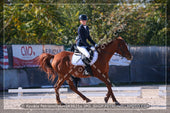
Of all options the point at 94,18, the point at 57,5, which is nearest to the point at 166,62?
the point at 94,18

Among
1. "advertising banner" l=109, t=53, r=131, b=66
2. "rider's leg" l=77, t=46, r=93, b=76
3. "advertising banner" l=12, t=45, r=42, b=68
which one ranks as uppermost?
"rider's leg" l=77, t=46, r=93, b=76

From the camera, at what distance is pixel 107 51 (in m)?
8.83

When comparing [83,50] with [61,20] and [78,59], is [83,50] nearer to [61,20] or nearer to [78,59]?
[78,59]

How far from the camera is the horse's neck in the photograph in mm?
8773

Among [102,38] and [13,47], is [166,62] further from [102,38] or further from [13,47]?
[13,47]

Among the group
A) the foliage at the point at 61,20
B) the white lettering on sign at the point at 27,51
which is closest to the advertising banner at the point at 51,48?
the white lettering on sign at the point at 27,51

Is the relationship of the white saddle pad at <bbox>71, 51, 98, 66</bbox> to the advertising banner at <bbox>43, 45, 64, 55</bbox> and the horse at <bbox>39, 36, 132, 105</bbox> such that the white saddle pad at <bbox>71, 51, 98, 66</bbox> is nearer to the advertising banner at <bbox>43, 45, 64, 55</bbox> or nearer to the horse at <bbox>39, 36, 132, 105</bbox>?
the horse at <bbox>39, 36, 132, 105</bbox>

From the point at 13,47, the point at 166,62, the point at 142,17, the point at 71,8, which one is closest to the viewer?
the point at 13,47

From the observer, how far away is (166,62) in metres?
16.8

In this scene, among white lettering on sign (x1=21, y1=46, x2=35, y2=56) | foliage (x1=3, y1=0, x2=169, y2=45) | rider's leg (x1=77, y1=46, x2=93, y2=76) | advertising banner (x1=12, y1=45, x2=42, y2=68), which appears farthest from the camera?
foliage (x1=3, y1=0, x2=169, y2=45)

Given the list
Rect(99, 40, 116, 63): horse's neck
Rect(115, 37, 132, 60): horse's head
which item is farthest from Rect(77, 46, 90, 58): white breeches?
Rect(115, 37, 132, 60): horse's head

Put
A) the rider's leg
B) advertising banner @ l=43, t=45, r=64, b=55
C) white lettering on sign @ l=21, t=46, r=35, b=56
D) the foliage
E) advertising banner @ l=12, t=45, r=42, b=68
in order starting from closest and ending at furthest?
the rider's leg, advertising banner @ l=12, t=45, r=42, b=68, white lettering on sign @ l=21, t=46, r=35, b=56, advertising banner @ l=43, t=45, r=64, b=55, the foliage

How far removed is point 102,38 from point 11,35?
696 cm

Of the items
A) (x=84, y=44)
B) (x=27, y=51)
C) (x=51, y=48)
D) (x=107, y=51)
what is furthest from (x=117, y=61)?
(x=84, y=44)
